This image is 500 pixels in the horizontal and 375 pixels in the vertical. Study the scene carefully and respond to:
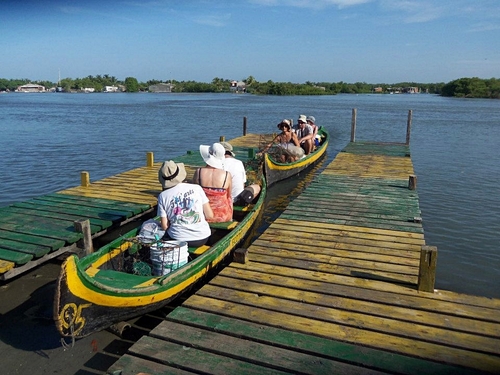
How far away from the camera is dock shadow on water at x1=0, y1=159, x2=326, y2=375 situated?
523cm

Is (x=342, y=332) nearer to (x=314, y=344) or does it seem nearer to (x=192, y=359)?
(x=314, y=344)

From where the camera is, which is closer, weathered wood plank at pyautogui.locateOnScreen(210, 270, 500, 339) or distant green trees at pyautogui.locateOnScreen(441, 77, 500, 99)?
weathered wood plank at pyautogui.locateOnScreen(210, 270, 500, 339)

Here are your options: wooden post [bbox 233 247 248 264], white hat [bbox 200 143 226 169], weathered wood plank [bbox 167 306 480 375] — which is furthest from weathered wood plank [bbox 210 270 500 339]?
white hat [bbox 200 143 226 169]

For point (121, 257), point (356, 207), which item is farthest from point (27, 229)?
point (356, 207)

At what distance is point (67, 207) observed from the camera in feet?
30.4

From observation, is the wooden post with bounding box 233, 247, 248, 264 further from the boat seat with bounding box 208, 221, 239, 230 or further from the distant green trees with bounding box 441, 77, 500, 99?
the distant green trees with bounding box 441, 77, 500, 99

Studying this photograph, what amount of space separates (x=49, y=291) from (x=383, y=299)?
537cm

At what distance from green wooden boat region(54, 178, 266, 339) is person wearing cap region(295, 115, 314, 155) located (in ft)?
32.6

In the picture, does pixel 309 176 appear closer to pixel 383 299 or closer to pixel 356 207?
pixel 356 207

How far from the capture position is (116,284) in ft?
17.5

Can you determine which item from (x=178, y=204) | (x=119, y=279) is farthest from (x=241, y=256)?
(x=119, y=279)

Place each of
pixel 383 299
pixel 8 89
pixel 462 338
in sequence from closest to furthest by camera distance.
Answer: pixel 462 338 < pixel 383 299 < pixel 8 89

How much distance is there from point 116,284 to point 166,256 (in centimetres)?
80

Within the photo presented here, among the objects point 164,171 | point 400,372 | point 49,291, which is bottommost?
point 49,291
